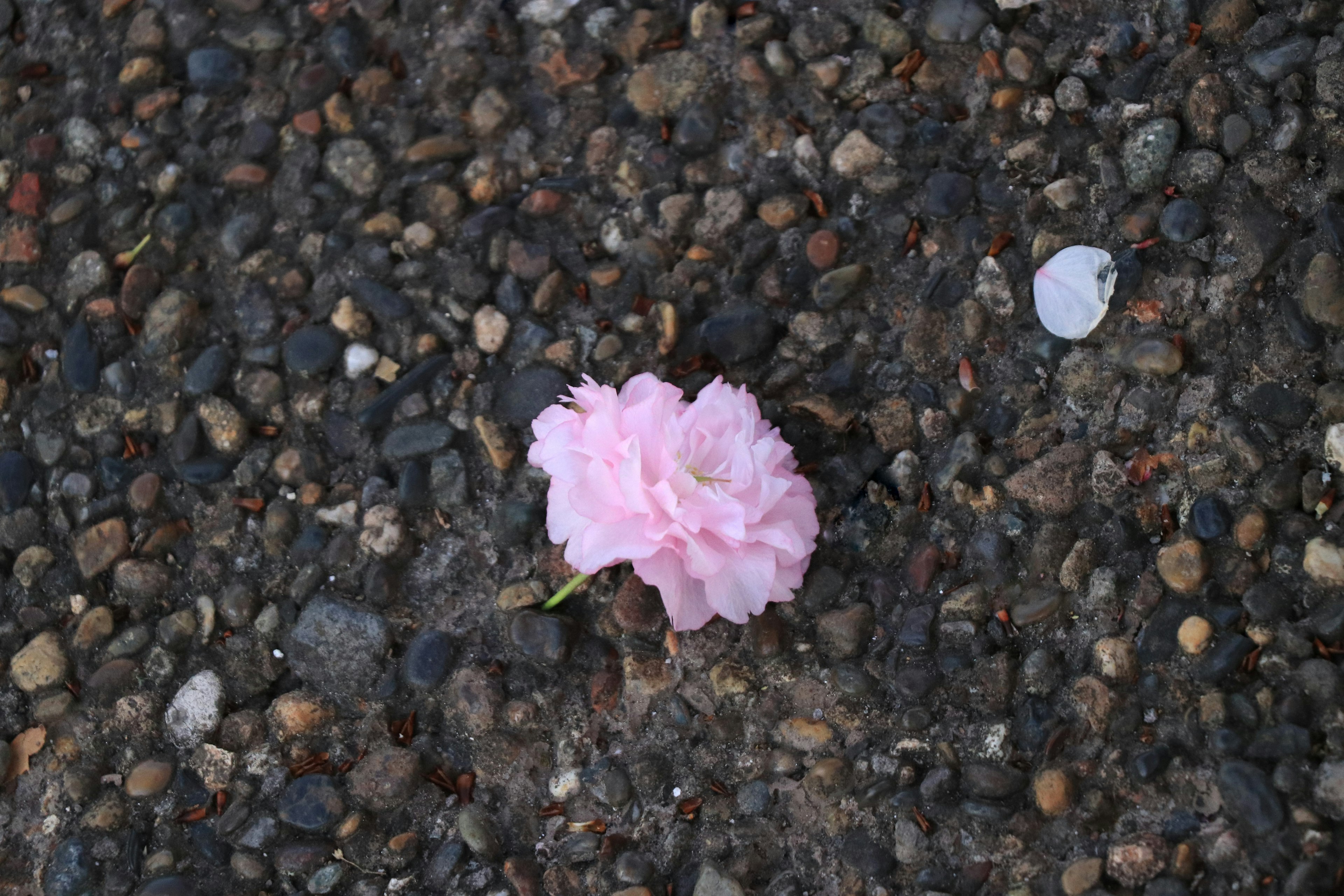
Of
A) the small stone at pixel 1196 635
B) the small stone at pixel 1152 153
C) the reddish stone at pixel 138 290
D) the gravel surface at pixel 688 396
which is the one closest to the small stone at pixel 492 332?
the gravel surface at pixel 688 396

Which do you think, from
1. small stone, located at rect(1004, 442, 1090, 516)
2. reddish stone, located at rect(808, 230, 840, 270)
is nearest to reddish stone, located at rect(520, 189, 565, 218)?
reddish stone, located at rect(808, 230, 840, 270)

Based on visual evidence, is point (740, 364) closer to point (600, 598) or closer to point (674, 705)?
point (600, 598)

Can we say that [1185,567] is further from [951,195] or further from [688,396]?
[688,396]

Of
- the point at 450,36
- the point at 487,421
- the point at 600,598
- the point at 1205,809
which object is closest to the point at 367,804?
the point at 600,598

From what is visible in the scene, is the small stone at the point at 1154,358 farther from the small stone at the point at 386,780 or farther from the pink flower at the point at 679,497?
the small stone at the point at 386,780

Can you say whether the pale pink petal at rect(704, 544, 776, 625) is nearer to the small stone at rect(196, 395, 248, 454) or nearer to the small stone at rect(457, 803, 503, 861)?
the small stone at rect(457, 803, 503, 861)

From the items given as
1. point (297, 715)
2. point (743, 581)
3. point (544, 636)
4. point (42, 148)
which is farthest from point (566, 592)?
point (42, 148)

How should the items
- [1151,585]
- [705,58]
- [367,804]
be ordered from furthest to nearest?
[705,58], [367,804], [1151,585]
